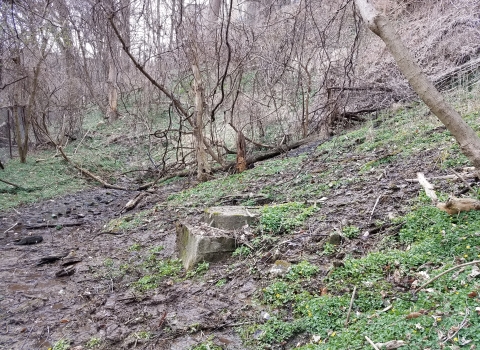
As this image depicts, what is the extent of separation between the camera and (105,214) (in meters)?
9.58

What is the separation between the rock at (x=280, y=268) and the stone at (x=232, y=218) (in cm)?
108

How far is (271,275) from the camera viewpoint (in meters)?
3.81

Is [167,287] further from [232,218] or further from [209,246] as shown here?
[232,218]

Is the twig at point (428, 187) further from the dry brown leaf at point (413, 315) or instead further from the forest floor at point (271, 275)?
the dry brown leaf at point (413, 315)

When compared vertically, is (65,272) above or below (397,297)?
below

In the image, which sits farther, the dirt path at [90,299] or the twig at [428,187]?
the twig at [428,187]

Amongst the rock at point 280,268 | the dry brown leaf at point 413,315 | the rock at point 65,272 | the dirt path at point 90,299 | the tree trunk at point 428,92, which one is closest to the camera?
the dry brown leaf at point 413,315

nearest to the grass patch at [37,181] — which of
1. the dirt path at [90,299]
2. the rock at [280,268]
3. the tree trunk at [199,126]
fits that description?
the dirt path at [90,299]

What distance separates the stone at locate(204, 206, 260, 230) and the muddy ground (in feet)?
2.17

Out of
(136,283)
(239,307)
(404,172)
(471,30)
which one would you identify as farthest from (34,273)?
A: (471,30)

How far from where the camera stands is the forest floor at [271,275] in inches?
117

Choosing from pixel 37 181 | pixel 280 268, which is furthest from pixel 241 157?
pixel 37 181

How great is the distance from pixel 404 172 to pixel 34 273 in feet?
17.2

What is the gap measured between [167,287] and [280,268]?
1306 mm
